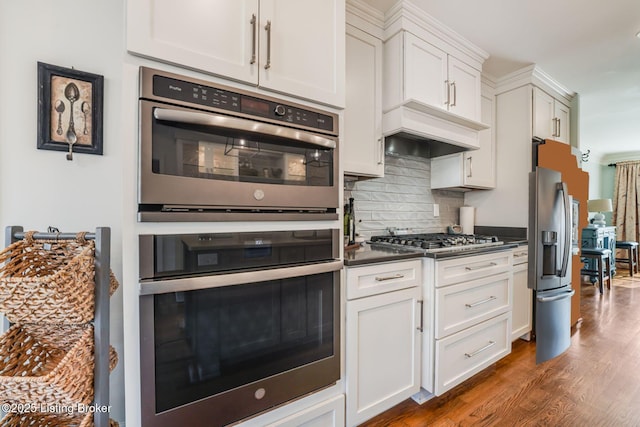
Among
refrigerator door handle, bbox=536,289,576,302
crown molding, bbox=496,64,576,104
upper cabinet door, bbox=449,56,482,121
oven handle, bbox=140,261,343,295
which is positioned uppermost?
crown molding, bbox=496,64,576,104

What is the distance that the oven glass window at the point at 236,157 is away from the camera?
910mm

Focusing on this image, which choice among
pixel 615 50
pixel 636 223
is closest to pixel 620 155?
pixel 636 223

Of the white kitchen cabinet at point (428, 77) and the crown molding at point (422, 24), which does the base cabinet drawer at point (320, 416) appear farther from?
the crown molding at point (422, 24)

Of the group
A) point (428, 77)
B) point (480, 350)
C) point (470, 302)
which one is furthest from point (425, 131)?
point (480, 350)

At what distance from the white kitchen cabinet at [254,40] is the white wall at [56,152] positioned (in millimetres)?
461

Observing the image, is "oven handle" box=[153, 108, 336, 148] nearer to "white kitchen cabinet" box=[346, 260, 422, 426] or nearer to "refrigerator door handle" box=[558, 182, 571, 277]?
"white kitchen cabinet" box=[346, 260, 422, 426]

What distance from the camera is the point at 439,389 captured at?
1622mm

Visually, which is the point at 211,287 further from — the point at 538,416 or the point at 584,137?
the point at 584,137

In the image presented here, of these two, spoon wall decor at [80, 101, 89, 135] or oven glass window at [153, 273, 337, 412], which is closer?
oven glass window at [153, 273, 337, 412]

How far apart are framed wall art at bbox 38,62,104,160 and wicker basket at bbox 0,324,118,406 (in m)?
0.63

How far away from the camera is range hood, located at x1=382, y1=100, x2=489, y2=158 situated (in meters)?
1.84

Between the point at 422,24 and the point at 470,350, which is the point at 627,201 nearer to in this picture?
the point at 470,350

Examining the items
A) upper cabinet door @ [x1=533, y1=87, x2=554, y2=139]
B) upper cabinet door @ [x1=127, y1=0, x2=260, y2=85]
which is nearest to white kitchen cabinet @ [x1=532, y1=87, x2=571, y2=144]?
upper cabinet door @ [x1=533, y1=87, x2=554, y2=139]

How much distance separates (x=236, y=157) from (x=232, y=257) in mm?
358
